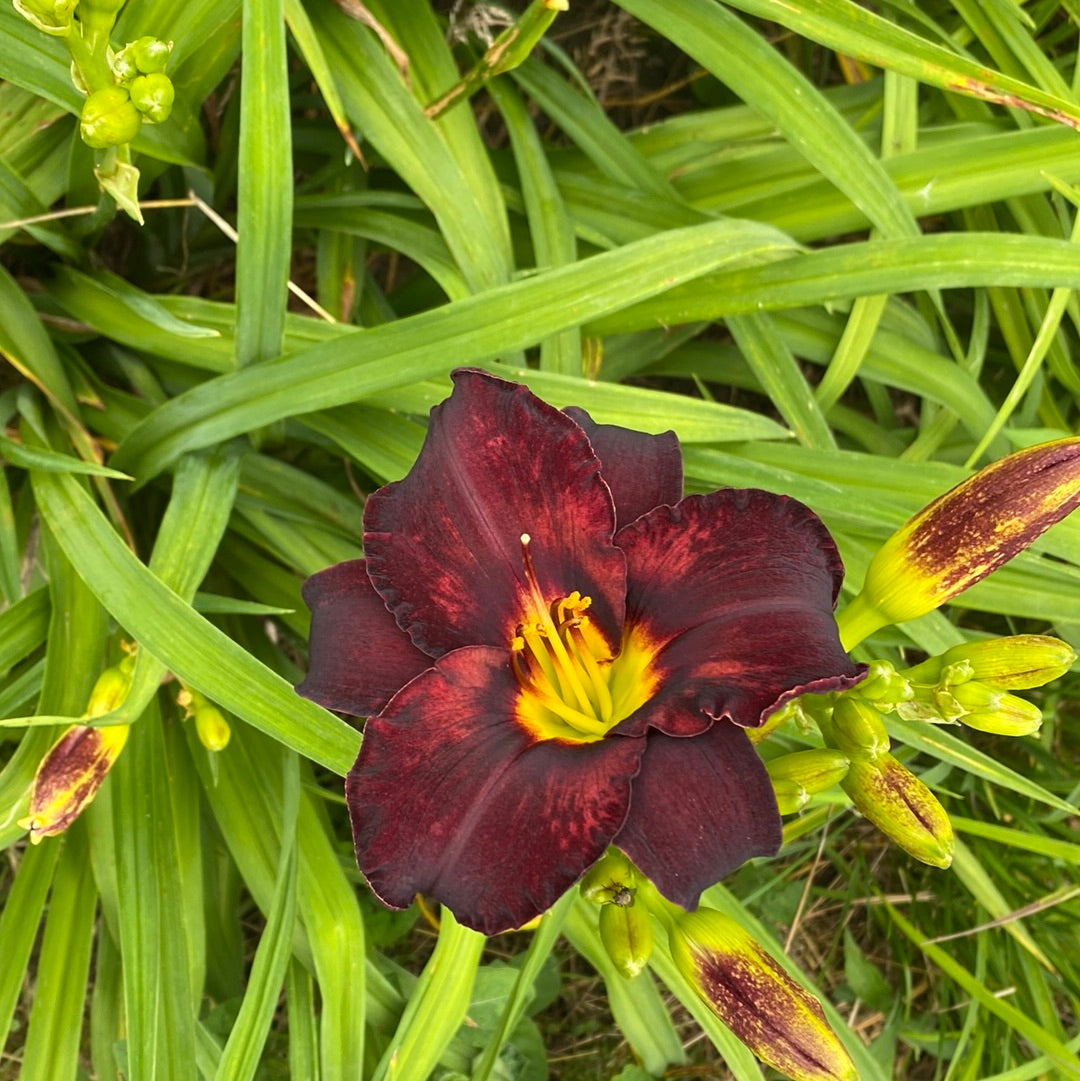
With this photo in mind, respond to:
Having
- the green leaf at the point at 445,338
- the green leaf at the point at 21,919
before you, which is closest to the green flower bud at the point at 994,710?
the green leaf at the point at 445,338

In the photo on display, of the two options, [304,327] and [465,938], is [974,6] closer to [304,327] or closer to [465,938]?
[304,327]

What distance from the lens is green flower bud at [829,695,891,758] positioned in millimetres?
940

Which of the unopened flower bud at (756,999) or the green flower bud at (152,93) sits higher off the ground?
the green flower bud at (152,93)

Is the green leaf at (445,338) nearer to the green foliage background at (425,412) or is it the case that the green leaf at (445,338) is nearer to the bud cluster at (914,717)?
the green foliage background at (425,412)

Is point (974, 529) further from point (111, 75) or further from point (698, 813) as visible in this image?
point (111, 75)

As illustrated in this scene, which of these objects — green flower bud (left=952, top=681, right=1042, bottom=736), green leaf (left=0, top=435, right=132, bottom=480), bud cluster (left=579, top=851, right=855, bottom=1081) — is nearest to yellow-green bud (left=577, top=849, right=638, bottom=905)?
bud cluster (left=579, top=851, right=855, bottom=1081)

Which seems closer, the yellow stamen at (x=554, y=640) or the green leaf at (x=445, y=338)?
the yellow stamen at (x=554, y=640)

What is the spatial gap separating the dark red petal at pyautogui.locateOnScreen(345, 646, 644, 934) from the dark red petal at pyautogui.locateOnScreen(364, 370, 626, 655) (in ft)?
0.24

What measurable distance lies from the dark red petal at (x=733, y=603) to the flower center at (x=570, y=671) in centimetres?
4

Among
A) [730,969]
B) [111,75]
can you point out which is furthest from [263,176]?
[730,969]

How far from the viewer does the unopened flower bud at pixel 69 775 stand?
1149 mm

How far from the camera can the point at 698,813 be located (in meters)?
0.85

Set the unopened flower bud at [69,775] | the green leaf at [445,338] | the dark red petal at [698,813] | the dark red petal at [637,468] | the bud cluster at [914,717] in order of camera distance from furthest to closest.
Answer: the green leaf at [445,338] < the unopened flower bud at [69,775] < the dark red petal at [637,468] < the bud cluster at [914,717] < the dark red petal at [698,813]

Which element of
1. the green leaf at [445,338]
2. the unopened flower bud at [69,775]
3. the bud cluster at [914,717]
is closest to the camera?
the bud cluster at [914,717]
